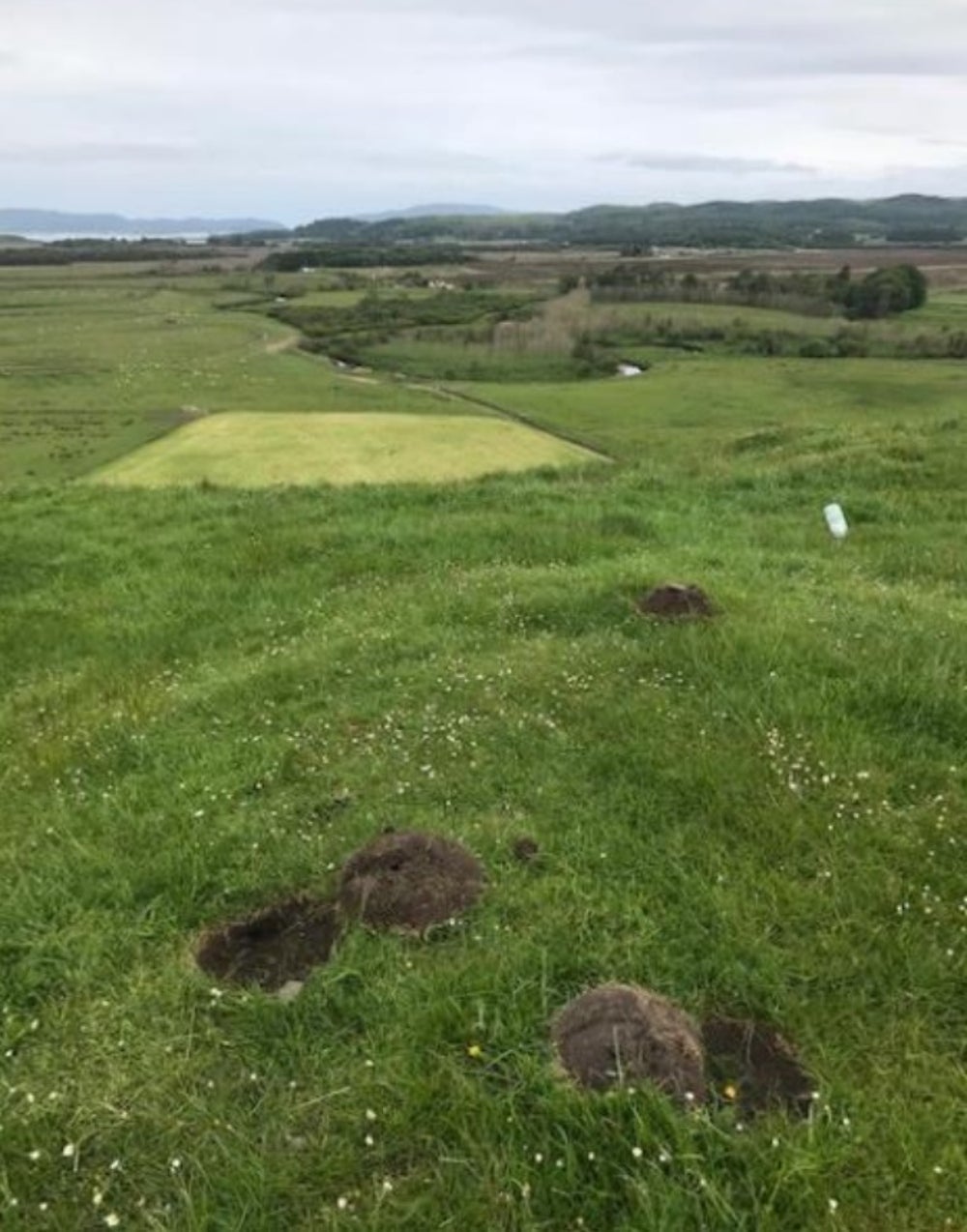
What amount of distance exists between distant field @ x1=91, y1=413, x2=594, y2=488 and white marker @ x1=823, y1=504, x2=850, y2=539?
25.2 meters

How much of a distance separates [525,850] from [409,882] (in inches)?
29.5

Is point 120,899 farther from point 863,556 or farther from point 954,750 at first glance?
point 863,556

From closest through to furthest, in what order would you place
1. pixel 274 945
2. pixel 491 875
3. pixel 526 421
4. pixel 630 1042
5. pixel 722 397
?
pixel 630 1042, pixel 274 945, pixel 491 875, pixel 526 421, pixel 722 397

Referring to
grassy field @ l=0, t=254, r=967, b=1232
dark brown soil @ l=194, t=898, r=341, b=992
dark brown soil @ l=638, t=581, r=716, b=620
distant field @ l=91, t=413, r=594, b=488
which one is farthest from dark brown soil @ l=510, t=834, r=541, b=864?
distant field @ l=91, t=413, r=594, b=488

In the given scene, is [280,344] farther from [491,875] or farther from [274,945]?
[274,945]

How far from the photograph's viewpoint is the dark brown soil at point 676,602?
31.8 ft

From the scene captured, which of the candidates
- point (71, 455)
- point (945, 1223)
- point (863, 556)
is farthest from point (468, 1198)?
point (71, 455)

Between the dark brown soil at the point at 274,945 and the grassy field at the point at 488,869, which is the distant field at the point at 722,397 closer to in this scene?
the grassy field at the point at 488,869

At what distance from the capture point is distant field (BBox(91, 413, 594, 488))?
4534cm

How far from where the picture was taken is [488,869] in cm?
626

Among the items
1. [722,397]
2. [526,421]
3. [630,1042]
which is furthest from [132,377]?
[630,1042]

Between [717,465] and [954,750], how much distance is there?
12774 millimetres

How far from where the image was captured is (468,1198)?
4277mm

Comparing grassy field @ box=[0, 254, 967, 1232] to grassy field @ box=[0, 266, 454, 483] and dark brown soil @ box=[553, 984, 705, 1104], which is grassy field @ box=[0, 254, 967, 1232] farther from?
grassy field @ box=[0, 266, 454, 483]
